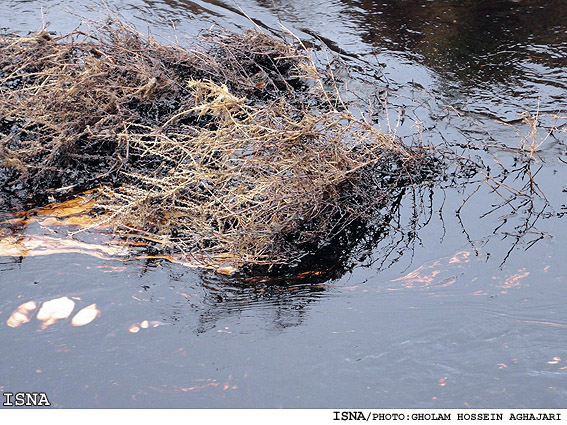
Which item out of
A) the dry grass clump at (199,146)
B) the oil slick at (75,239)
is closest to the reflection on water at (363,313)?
the oil slick at (75,239)

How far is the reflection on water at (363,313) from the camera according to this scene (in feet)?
9.57

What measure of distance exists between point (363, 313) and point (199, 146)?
1.42 meters

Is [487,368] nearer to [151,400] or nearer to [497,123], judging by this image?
[151,400]

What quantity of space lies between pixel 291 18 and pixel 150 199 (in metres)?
3.32

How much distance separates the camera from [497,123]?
15.2 ft

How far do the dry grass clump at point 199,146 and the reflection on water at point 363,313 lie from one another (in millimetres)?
234

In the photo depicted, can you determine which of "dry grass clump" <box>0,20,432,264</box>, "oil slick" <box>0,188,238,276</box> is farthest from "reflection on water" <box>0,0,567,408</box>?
"dry grass clump" <box>0,20,432,264</box>

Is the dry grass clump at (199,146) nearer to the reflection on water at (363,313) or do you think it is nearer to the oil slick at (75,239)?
the oil slick at (75,239)

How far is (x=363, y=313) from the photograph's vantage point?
10.8ft

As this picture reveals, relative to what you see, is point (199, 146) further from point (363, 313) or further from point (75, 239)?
point (363, 313)

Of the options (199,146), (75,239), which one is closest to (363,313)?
(199,146)

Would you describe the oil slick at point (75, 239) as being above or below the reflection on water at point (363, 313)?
above

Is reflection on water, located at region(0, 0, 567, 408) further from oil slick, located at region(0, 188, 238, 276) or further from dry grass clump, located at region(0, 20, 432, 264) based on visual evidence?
dry grass clump, located at region(0, 20, 432, 264)

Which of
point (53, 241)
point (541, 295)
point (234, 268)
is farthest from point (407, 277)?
point (53, 241)
